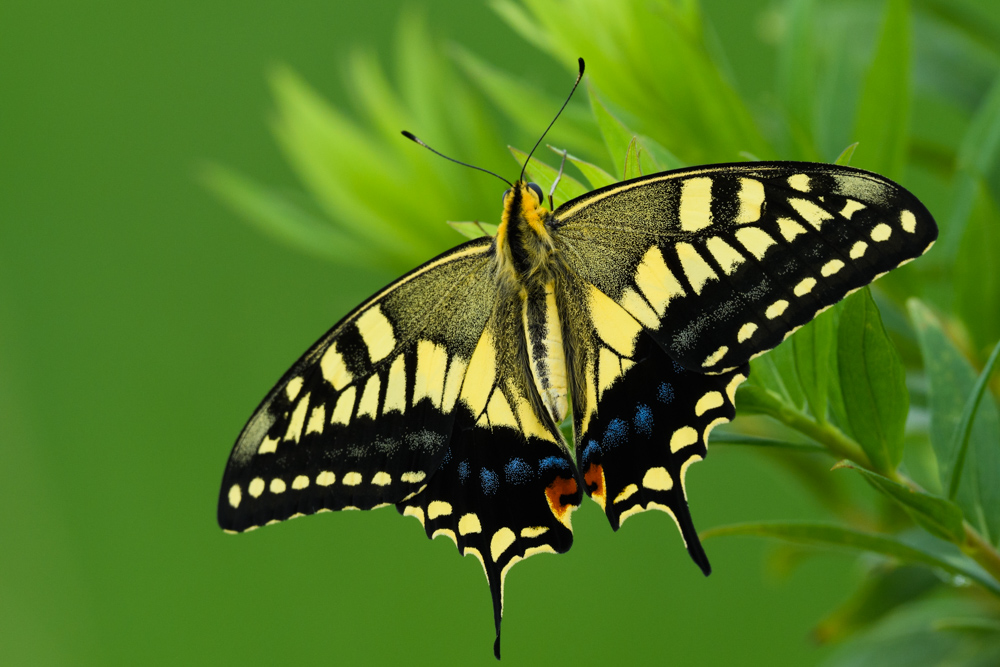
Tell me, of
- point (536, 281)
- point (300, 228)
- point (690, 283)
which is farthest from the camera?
point (300, 228)

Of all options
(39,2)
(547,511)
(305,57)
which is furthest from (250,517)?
(39,2)

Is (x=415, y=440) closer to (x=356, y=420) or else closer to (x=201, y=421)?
(x=356, y=420)

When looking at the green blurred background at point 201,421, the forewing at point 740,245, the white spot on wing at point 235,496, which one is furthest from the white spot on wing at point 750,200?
the green blurred background at point 201,421

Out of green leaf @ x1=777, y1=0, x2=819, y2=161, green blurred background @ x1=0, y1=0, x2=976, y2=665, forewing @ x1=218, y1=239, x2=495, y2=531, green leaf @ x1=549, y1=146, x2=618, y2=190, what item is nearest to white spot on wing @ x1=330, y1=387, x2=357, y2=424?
forewing @ x1=218, y1=239, x2=495, y2=531

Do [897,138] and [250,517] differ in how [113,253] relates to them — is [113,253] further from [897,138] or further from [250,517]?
[897,138]

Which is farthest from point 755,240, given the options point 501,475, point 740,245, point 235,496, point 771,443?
point 235,496

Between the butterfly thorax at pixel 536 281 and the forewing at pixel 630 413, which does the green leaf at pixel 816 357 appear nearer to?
the forewing at pixel 630 413
